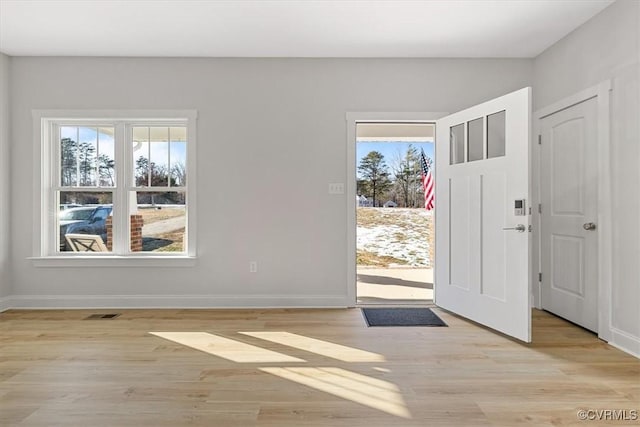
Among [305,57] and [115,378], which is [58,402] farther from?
[305,57]

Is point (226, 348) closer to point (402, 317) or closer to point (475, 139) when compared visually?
point (402, 317)

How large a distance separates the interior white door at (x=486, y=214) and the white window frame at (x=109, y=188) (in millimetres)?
2686

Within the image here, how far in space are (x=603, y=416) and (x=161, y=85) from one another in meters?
4.62

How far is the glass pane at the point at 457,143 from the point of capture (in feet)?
13.0

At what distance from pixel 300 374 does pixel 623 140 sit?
3.00m

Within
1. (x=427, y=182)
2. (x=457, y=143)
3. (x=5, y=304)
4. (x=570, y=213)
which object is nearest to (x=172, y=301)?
(x=5, y=304)

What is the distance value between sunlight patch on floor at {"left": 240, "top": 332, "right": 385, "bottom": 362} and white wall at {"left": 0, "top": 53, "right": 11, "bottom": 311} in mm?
2858

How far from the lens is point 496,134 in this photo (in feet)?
11.5

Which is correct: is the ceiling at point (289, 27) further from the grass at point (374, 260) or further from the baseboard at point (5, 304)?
the grass at point (374, 260)

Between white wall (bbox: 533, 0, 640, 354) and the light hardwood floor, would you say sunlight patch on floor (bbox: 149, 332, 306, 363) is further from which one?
white wall (bbox: 533, 0, 640, 354)

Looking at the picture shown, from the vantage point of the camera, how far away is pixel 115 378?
252 cm

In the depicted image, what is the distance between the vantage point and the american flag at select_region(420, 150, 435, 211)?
7.45 metres

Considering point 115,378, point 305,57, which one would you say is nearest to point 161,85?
point 305,57

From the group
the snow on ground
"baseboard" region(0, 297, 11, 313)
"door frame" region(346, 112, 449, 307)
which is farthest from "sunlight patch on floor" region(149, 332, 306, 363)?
the snow on ground
